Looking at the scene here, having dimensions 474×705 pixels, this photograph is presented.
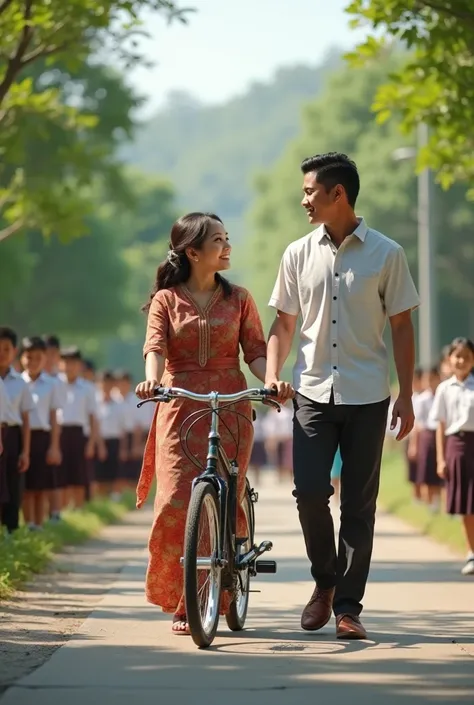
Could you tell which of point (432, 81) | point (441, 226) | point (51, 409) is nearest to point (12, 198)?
point (51, 409)

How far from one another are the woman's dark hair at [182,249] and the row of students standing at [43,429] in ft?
12.8

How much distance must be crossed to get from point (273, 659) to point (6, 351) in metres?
6.43

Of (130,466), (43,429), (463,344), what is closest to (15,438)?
(43,429)

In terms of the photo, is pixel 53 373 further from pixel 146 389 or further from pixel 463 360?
pixel 146 389

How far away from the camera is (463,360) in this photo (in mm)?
14469

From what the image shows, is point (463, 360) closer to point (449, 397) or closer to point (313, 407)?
point (449, 397)

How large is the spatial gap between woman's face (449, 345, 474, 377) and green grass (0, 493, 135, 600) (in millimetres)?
3526

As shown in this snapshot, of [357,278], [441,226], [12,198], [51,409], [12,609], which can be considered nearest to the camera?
[357,278]

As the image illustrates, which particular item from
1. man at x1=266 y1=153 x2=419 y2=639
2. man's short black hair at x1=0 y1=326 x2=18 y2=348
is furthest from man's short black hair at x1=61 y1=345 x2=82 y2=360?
man at x1=266 y1=153 x2=419 y2=639

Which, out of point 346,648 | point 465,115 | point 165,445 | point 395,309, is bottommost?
point 346,648

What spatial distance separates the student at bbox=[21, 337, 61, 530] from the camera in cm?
1702

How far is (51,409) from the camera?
17.4 meters

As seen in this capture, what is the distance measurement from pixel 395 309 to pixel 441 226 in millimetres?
51481

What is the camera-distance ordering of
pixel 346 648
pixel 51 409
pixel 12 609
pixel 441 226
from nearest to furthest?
pixel 346 648, pixel 12 609, pixel 51 409, pixel 441 226
